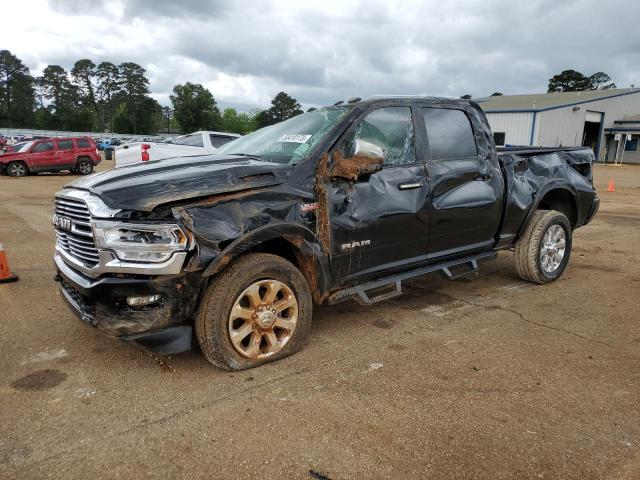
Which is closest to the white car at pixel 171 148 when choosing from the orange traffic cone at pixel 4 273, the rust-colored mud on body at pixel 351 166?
the orange traffic cone at pixel 4 273

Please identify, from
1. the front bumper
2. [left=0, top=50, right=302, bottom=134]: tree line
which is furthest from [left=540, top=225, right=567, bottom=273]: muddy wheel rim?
[left=0, top=50, right=302, bottom=134]: tree line

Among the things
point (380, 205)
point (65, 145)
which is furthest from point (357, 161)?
point (65, 145)

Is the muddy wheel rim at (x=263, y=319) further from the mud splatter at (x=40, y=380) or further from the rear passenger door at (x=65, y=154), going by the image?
the rear passenger door at (x=65, y=154)

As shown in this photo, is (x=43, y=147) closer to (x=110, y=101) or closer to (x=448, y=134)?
(x=448, y=134)

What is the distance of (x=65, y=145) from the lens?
2202 cm

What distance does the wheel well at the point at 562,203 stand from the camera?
19.1 ft

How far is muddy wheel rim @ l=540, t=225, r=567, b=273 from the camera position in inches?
215

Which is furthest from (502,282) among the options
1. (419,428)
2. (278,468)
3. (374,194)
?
(278,468)

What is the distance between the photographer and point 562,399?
3068 millimetres

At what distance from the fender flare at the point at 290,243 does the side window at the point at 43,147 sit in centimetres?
2175

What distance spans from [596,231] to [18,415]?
9350mm

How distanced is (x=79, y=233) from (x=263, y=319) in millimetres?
1308

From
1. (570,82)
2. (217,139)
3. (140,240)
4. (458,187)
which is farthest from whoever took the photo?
(570,82)

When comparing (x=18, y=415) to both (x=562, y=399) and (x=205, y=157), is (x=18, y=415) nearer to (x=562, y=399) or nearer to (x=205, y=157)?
(x=205, y=157)
